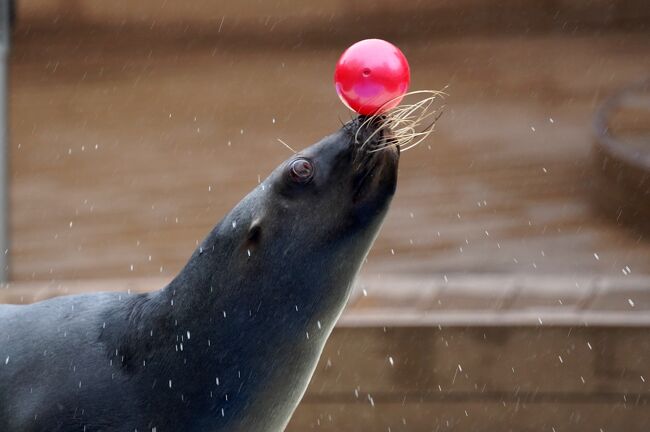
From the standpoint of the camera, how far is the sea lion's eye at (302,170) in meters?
2.53

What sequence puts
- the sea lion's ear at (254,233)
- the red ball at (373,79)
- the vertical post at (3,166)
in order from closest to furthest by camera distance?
the red ball at (373,79), the sea lion's ear at (254,233), the vertical post at (3,166)

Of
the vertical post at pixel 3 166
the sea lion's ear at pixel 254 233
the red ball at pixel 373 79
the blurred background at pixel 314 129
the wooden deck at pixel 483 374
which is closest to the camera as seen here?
the red ball at pixel 373 79

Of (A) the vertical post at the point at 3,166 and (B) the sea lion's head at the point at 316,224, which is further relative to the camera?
(A) the vertical post at the point at 3,166

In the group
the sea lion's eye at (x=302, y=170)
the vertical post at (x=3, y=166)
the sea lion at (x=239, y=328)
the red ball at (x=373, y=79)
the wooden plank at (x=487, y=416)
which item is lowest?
the vertical post at (x=3, y=166)

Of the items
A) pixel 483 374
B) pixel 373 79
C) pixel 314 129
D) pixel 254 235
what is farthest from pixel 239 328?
pixel 314 129

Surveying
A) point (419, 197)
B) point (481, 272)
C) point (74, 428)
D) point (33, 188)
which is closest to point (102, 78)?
point (33, 188)

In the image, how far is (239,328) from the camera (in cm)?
258

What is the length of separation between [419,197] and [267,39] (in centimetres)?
188

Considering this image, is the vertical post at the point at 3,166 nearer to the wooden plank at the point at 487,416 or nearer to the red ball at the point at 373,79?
the wooden plank at the point at 487,416

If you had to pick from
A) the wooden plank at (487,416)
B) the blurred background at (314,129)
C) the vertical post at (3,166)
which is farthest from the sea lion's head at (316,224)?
the vertical post at (3,166)

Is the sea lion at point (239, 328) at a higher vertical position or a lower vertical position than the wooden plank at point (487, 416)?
higher

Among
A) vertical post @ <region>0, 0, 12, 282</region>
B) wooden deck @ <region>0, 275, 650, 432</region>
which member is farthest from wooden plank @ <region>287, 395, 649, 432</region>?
vertical post @ <region>0, 0, 12, 282</region>

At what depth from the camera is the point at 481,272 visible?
22.6ft

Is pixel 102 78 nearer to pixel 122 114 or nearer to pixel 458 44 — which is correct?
pixel 122 114
